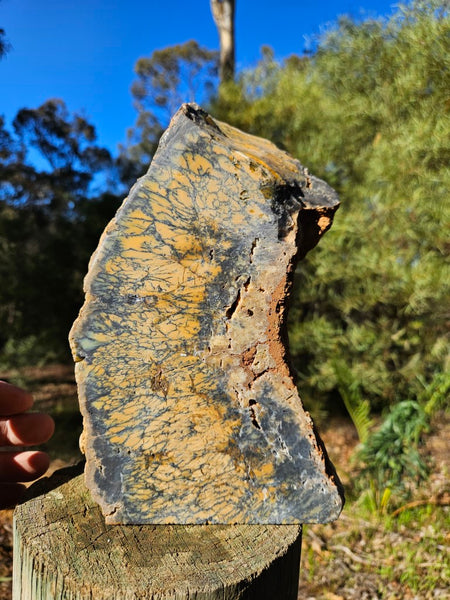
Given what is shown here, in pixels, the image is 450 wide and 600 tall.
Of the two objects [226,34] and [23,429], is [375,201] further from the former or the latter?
[226,34]

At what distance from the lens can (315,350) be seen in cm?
438

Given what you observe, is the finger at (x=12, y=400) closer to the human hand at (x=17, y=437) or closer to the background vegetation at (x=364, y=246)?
the human hand at (x=17, y=437)

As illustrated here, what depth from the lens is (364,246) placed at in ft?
12.8

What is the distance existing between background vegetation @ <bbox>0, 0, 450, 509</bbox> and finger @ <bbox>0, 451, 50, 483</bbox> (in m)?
2.18

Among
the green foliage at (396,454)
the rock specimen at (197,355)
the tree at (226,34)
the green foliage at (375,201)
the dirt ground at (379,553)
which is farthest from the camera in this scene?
the tree at (226,34)

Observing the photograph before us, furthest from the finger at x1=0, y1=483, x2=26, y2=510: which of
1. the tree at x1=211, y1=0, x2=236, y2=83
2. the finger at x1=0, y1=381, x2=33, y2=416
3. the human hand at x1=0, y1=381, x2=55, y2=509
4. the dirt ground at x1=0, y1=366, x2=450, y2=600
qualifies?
the tree at x1=211, y1=0, x2=236, y2=83

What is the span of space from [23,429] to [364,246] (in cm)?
295

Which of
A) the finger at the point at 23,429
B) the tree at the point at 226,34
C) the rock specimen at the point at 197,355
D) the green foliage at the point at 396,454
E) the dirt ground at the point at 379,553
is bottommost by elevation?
the dirt ground at the point at 379,553

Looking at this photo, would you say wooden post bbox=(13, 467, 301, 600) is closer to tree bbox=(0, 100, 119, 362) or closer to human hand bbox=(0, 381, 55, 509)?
human hand bbox=(0, 381, 55, 509)

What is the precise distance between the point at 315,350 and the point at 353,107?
215cm

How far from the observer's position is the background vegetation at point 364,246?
140 inches

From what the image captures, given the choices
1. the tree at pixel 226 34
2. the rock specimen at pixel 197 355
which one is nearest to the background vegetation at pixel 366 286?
the tree at pixel 226 34

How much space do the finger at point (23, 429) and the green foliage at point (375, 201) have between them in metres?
2.71

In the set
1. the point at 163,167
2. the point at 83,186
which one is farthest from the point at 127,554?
the point at 83,186
